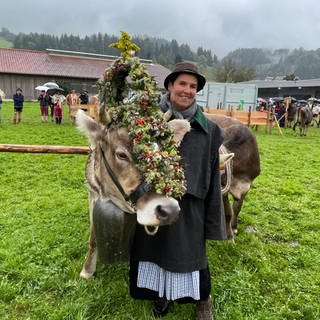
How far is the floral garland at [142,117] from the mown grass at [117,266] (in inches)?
59.1

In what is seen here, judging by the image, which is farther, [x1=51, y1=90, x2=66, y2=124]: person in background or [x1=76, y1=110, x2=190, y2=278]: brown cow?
[x1=51, y1=90, x2=66, y2=124]: person in background

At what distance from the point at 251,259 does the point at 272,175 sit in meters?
5.10

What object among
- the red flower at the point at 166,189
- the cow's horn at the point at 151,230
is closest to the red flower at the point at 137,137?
the red flower at the point at 166,189

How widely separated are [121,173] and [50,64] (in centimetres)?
4390

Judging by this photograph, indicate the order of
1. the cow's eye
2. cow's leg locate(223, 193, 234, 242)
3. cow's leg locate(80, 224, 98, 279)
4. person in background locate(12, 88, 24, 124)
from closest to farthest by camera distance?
the cow's eye < cow's leg locate(80, 224, 98, 279) < cow's leg locate(223, 193, 234, 242) < person in background locate(12, 88, 24, 124)

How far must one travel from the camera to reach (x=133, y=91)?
2.70 metres

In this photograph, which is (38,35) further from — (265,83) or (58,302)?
(58,302)

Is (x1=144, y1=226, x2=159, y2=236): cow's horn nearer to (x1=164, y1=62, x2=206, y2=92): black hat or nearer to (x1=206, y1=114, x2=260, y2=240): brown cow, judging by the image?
(x1=164, y1=62, x2=206, y2=92): black hat

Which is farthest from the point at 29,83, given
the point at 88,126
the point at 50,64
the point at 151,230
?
the point at 151,230

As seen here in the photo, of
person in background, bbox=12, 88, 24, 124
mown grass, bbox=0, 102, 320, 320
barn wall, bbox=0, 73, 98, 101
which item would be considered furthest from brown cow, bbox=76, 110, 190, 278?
barn wall, bbox=0, 73, 98, 101

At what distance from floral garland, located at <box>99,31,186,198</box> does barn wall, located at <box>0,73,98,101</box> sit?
37461 mm

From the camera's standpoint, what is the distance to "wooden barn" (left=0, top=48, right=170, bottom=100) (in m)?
39.8

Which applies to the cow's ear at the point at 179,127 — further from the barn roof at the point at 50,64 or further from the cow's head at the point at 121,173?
the barn roof at the point at 50,64

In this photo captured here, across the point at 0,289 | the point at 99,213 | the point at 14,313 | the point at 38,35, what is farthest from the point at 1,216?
the point at 38,35
